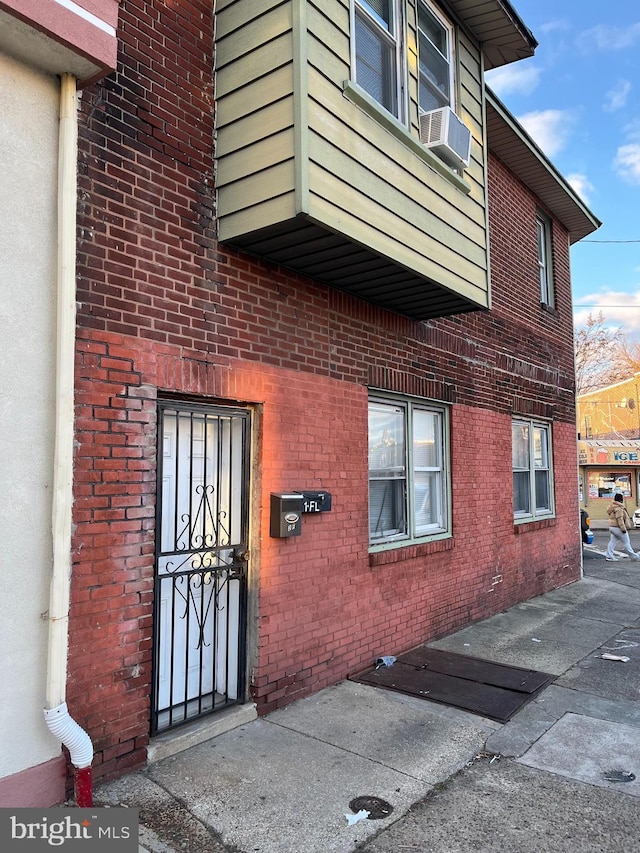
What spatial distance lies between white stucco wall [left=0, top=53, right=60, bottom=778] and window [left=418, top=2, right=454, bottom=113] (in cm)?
381

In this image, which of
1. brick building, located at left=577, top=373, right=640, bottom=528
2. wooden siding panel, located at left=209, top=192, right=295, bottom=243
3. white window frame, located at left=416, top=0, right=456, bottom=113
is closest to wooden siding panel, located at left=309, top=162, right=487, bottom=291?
wooden siding panel, located at left=209, top=192, right=295, bottom=243

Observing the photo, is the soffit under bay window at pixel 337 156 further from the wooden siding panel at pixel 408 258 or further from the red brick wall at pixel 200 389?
the red brick wall at pixel 200 389

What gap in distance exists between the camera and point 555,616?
8.02 m

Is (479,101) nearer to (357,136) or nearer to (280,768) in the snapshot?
(357,136)

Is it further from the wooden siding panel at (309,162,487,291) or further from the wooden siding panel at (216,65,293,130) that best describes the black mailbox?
the wooden siding panel at (216,65,293,130)

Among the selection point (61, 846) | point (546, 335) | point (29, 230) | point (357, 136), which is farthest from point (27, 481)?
point (546, 335)

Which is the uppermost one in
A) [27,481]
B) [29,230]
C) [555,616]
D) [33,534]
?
[29,230]

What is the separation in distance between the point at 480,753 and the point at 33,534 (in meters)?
3.13

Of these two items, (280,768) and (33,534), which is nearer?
(33,534)

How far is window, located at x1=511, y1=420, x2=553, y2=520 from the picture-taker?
9.27m

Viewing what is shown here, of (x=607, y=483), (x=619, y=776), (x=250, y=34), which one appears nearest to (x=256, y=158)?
(x=250, y=34)

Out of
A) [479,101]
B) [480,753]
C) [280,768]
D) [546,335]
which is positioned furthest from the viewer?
[546,335]

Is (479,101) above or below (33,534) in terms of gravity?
above

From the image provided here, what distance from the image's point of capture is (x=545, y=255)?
35.8 ft
